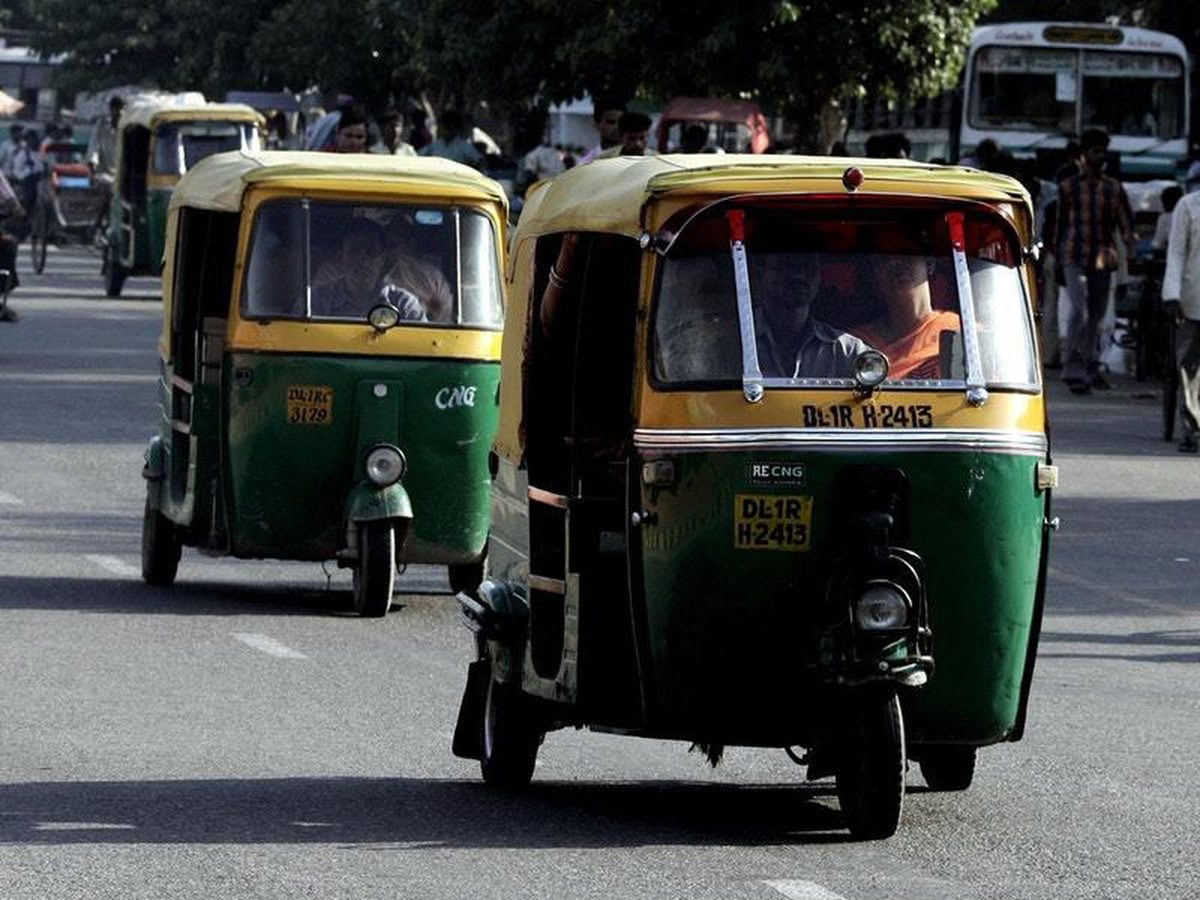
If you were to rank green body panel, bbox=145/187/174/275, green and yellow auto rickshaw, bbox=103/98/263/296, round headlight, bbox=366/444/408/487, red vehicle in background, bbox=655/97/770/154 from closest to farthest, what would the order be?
round headlight, bbox=366/444/408/487
green body panel, bbox=145/187/174/275
green and yellow auto rickshaw, bbox=103/98/263/296
red vehicle in background, bbox=655/97/770/154

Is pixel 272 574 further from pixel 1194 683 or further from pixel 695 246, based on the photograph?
pixel 695 246

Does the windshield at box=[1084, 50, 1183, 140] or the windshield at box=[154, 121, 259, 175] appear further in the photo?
the windshield at box=[154, 121, 259, 175]

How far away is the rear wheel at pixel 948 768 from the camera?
29.3 ft

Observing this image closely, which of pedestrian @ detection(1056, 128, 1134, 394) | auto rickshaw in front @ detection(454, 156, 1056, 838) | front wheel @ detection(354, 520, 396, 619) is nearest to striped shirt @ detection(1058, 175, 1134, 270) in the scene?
pedestrian @ detection(1056, 128, 1134, 394)

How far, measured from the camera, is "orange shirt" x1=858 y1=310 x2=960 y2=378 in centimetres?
835

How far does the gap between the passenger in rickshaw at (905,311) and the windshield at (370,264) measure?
210 inches

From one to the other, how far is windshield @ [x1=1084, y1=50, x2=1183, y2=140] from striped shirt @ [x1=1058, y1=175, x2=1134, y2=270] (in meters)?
8.87

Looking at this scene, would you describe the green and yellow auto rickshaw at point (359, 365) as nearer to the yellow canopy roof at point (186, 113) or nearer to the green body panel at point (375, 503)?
the green body panel at point (375, 503)

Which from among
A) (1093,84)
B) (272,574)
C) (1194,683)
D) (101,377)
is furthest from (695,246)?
(1093,84)

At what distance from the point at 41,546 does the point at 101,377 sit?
1056 cm

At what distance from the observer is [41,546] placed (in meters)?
15.4

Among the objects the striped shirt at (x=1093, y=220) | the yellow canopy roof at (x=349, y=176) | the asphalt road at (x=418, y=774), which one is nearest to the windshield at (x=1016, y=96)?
the striped shirt at (x=1093, y=220)

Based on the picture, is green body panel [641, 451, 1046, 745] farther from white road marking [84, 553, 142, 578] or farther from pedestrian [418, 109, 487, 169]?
pedestrian [418, 109, 487, 169]

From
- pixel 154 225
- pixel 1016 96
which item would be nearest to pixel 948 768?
pixel 1016 96
